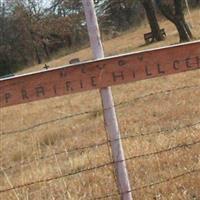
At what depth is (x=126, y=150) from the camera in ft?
20.5

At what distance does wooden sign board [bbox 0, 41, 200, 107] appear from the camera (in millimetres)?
4000

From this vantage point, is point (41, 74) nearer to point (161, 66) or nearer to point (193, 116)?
point (161, 66)

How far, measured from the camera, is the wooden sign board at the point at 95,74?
157 inches

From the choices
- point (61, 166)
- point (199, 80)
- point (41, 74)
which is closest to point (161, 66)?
point (41, 74)

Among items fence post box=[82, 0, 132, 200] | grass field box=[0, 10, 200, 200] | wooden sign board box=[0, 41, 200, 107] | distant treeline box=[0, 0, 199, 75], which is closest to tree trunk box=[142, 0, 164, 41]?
grass field box=[0, 10, 200, 200]

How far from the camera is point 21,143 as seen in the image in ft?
32.8

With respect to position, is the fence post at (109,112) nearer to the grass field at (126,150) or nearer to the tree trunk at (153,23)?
the grass field at (126,150)

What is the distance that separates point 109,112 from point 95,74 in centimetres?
39

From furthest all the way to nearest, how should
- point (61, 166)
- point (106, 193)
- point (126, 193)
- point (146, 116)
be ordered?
point (146, 116)
point (61, 166)
point (106, 193)
point (126, 193)

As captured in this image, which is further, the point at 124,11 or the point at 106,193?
the point at 124,11

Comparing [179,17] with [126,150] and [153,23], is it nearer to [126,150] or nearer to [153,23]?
[153,23]

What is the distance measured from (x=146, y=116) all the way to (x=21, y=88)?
5770 millimetres

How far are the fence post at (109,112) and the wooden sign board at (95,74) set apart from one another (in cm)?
19

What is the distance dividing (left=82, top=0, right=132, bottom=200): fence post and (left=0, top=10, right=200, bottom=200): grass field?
1.80 feet
